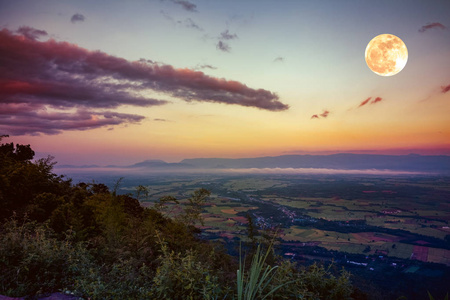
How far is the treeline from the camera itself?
356 cm

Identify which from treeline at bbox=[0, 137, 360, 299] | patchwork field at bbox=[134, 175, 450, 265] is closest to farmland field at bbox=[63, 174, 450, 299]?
patchwork field at bbox=[134, 175, 450, 265]

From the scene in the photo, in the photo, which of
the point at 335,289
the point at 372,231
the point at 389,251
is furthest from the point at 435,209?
the point at 335,289

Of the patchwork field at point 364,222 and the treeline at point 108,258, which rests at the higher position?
the treeline at point 108,258

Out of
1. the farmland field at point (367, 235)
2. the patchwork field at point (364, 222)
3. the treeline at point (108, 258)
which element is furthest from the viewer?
the patchwork field at point (364, 222)

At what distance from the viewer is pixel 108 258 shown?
21.8 ft

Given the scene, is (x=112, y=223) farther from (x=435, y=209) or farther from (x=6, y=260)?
(x=435, y=209)

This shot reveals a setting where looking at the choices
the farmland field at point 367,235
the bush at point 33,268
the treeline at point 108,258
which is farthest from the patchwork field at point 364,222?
the bush at point 33,268

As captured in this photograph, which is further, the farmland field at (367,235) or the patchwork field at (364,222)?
the patchwork field at (364,222)

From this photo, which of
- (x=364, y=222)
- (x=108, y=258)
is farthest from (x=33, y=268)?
(x=364, y=222)

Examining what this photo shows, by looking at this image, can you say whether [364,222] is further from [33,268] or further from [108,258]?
[33,268]

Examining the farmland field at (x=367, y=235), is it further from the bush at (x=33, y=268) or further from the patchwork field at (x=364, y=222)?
the bush at (x=33, y=268)

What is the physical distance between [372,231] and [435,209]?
91.9 ft

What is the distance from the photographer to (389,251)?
2747 centimetres

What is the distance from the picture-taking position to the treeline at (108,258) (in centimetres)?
356
